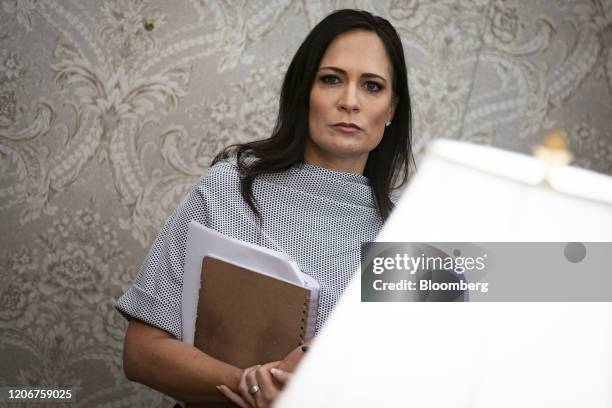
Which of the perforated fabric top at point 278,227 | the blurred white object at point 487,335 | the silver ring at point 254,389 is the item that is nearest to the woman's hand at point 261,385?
the silver ring at point 254,389

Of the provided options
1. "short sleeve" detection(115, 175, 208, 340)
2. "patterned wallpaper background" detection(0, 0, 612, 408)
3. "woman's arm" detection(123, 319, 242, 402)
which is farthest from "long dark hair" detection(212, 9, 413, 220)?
"patterned wallpaper background" detection(0, 0, 612, 408)

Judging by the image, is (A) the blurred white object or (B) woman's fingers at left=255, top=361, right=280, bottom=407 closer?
(A) the blurred white object

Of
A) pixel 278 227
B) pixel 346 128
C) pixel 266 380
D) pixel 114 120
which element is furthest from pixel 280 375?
pixel 114 120

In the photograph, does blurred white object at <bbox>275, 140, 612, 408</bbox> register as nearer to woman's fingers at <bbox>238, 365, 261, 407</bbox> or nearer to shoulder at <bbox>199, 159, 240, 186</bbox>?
woman's fingers at <bbox>238, 365, 261, 407</bbox>

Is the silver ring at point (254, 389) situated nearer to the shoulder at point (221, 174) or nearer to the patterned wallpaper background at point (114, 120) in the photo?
the shoulder at point (221, 174)

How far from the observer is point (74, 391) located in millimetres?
2148

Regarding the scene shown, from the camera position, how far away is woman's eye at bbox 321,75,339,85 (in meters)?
1.50

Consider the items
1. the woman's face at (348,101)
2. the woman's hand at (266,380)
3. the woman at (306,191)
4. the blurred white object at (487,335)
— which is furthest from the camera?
the woman's face at (348,101)

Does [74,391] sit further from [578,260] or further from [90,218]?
[578,260]

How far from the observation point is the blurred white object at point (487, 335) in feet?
1.36

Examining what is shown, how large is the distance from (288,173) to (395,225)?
106cm

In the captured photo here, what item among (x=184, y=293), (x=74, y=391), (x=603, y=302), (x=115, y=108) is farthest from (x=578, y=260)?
(x=74, y=391)

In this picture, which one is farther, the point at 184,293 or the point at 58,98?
the point at 58,98

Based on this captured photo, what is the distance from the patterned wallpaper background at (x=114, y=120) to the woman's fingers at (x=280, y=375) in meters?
1.12
